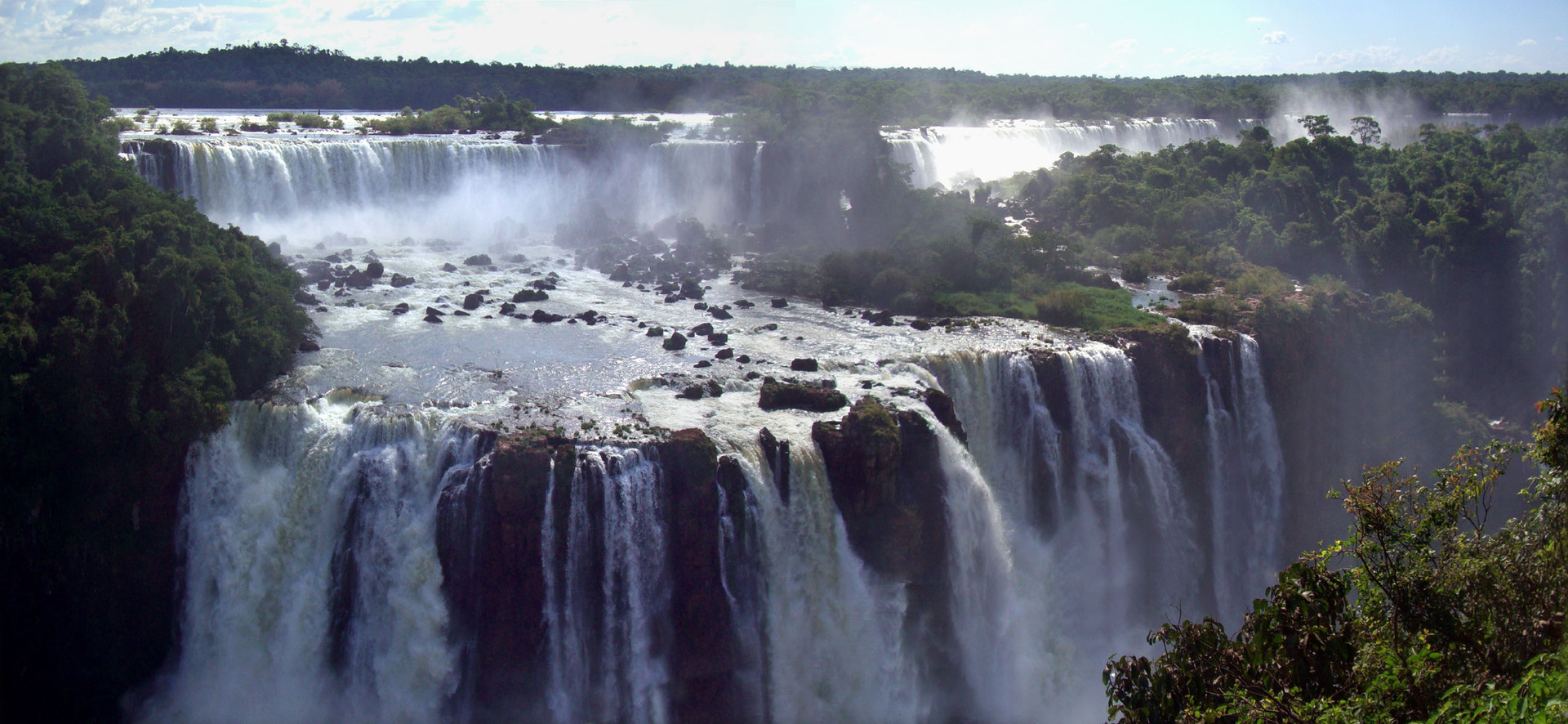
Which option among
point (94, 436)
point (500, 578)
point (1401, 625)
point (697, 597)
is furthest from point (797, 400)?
point (1401, 625)

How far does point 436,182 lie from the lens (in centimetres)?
4131

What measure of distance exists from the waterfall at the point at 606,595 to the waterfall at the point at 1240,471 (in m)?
15.9

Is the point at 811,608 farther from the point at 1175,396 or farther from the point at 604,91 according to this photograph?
the point at 604,91

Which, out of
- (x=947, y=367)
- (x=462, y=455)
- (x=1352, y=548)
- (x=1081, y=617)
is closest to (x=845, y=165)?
(x=947, y=367)

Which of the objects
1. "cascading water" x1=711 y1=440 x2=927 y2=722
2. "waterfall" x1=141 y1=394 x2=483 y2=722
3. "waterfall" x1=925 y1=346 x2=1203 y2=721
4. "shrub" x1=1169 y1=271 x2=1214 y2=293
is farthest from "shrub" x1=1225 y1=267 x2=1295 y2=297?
"waterfall" x1=141 y1=394 x2=483 y2=722

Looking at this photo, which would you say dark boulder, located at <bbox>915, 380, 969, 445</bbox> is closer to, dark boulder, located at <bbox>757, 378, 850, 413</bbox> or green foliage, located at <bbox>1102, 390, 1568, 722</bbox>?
dark boulder, located at <bbox>757, 378, 850, 413</bbox>

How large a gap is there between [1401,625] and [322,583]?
1745 centimetres

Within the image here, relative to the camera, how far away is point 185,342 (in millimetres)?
21438

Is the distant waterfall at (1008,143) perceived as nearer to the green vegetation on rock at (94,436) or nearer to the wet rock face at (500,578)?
the wet rock face at (500,578)

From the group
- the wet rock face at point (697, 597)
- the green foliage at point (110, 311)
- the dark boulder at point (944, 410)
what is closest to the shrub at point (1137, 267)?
the dark boulder at point (944, 410)

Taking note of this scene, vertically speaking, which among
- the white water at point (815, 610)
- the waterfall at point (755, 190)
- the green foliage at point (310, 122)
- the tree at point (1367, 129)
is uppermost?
the tree at point (1367, 129)

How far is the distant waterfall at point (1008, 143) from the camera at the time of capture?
177 feet

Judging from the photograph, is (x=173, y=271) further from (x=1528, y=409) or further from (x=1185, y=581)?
(x=1528, y=409)

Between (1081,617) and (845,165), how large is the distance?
82.4 feet
